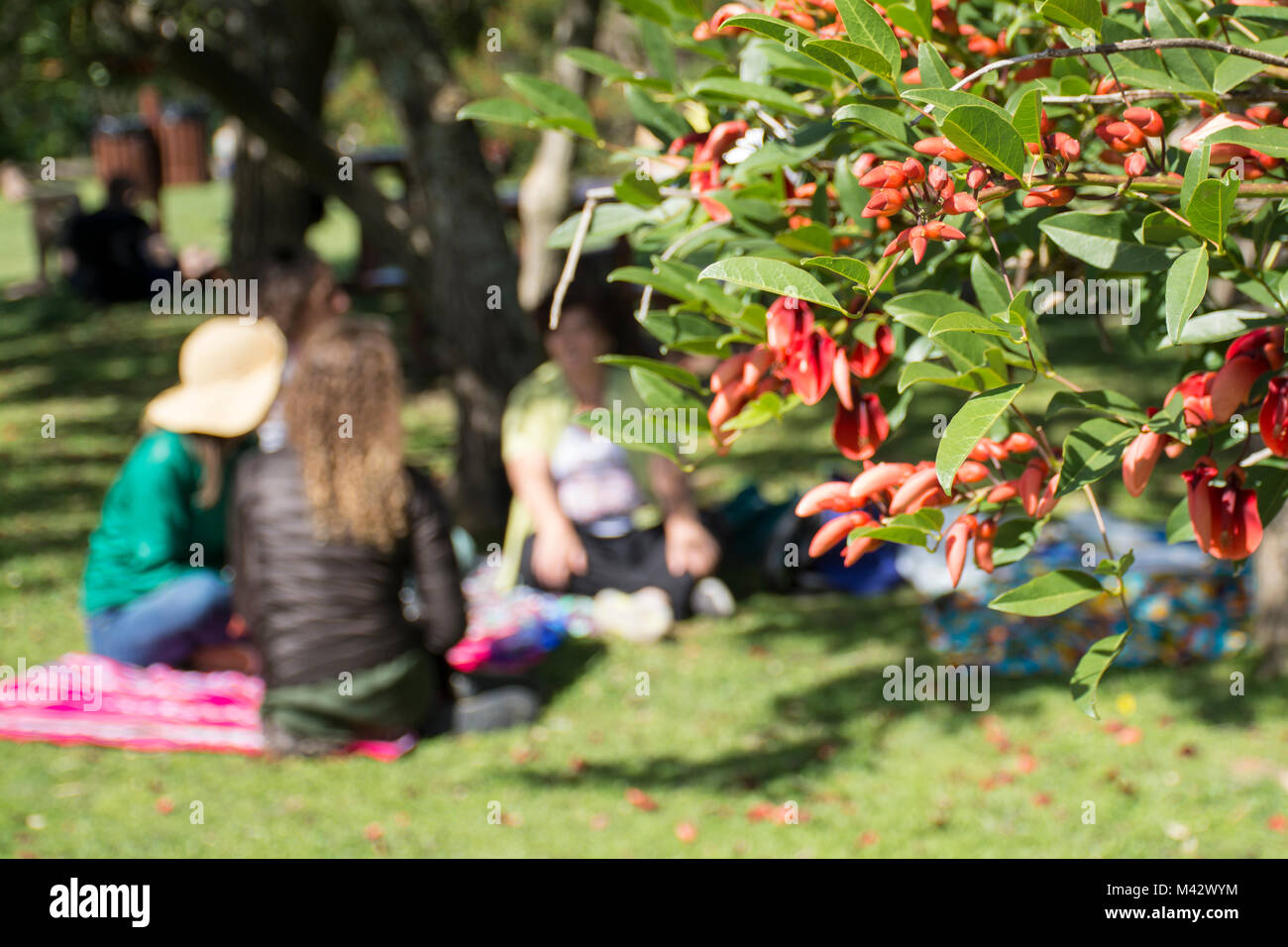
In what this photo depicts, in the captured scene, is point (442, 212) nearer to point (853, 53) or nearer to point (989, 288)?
point (989, 288)

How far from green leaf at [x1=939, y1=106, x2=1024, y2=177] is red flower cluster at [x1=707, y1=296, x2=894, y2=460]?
298 mm

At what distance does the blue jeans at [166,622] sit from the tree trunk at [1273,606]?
3.77 m

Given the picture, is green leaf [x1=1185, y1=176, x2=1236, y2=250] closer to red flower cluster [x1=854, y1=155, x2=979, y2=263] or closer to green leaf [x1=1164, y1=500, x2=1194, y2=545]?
red flower cluster [x1=854, y1=155, x2=979, y2=263]

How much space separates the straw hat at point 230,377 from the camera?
182 inches

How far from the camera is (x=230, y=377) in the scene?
464 centimetres

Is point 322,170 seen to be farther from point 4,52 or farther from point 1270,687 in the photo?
point 1270,687

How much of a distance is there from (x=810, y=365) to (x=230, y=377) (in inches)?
143

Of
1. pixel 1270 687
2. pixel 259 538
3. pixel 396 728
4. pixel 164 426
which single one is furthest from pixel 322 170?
pixel 1270 687

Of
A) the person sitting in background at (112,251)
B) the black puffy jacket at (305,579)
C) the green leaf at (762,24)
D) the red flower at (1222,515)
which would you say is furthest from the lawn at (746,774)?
the person sitting in background at (112,251)

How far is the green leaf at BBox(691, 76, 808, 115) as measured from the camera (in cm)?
153

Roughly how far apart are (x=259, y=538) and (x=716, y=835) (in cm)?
176

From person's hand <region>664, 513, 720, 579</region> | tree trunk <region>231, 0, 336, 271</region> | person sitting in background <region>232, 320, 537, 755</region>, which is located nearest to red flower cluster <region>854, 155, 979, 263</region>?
person sitting in background <region>232, 320, 537, 755</region>

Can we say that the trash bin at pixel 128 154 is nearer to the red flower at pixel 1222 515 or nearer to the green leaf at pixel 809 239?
the green leaf at pixel 809 239

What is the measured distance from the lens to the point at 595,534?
5.83 metres
